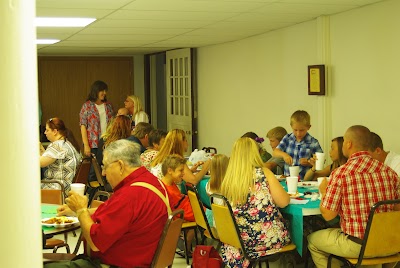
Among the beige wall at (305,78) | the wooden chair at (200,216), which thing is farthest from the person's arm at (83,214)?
the beige wall at (305,78)

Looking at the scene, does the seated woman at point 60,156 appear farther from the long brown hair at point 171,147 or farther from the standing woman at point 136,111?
the standing woman at point 136,111

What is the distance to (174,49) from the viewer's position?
11766mm

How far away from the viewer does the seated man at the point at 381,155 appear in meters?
5.08

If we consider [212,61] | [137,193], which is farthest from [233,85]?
[137,193]

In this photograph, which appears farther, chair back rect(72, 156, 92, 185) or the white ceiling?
chair back rect(72, 156, 92, 185)

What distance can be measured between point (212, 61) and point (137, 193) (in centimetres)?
705

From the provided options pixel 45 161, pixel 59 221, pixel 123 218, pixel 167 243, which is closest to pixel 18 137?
pixel 123 218

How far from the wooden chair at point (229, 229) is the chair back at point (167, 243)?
2.12ft

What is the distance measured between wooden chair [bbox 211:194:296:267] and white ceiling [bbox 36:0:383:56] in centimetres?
183

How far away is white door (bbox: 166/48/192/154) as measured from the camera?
11.4m

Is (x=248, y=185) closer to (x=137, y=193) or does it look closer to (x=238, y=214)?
(x=238, y=214)

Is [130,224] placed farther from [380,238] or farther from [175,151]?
[175,151]

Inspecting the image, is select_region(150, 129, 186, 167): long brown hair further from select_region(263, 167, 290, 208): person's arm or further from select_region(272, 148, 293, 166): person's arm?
select_region(263, 167, 290, 208): person's arm

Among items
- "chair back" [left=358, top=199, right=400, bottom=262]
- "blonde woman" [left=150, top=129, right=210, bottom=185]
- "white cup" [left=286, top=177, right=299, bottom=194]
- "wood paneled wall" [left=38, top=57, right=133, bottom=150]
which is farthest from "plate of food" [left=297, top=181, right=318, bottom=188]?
"wood paneled wall" [left=38, top=57, right=133, bottom=150]
